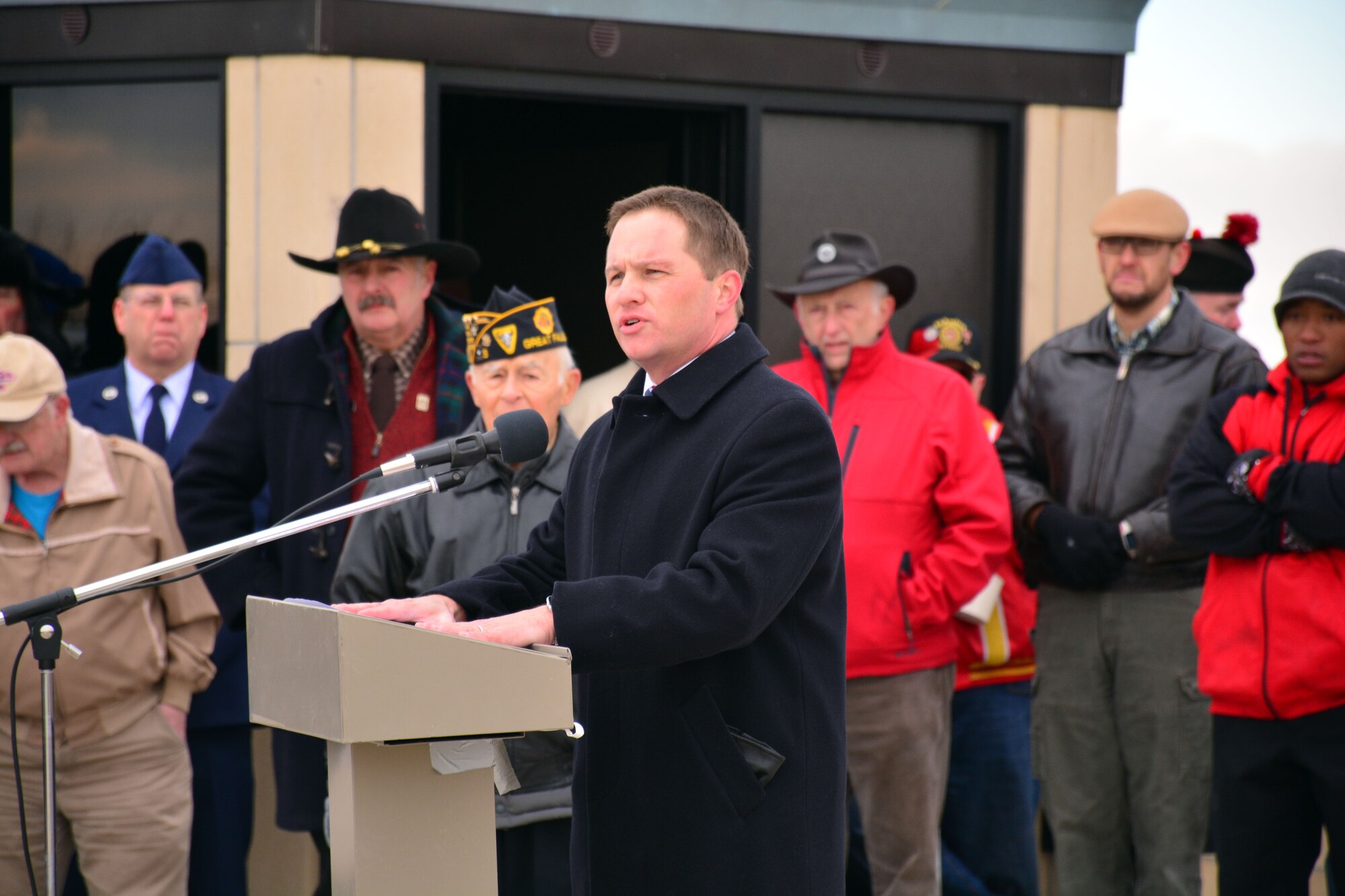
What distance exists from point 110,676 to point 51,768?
68.0 inches

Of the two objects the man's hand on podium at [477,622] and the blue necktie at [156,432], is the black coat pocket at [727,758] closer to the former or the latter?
the man's hand on podium at [477,622]

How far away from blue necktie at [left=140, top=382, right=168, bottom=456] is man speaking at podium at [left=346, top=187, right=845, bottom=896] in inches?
117

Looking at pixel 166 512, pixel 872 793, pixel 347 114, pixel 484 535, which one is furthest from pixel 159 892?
pixel 347 114

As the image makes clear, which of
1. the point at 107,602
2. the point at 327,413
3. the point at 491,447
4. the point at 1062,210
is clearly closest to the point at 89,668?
the point at 107,602

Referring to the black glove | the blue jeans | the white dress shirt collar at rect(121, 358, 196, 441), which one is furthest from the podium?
→ the blue jeans

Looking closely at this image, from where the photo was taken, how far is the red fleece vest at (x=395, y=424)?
4.90 meters

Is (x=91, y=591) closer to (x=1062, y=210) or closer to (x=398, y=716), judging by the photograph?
(x=398, y=716)

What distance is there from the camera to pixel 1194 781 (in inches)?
195

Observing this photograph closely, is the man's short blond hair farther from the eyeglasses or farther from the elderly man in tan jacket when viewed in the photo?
the eyeglasses

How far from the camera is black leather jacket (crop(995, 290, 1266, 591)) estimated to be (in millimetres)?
5031

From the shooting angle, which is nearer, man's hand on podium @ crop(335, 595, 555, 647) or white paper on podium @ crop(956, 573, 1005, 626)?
man's hand on podium @ crop(335, 595, 555, 647)

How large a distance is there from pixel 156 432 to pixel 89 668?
1.17m

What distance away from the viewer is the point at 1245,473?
4469 mm

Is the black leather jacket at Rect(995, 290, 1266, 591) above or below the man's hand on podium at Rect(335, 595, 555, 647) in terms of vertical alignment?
above
